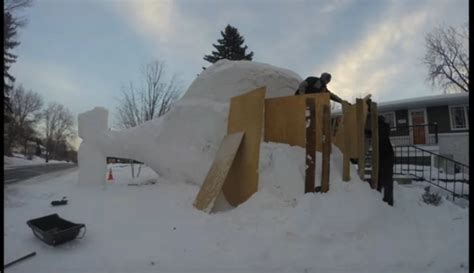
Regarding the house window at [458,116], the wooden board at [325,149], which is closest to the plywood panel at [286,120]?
the wooden board at [325,149]

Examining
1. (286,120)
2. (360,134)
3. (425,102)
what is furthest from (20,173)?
(425,102)

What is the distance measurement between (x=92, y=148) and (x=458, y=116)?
1779 cm

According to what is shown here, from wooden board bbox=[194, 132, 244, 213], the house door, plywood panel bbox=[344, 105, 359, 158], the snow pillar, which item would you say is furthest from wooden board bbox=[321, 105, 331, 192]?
the house door

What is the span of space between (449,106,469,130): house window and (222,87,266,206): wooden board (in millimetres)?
15300

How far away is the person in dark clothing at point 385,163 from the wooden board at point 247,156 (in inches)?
92.2

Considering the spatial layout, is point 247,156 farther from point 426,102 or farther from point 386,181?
point 426,102

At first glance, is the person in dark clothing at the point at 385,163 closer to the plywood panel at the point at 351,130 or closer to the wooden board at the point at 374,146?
the wooden board at the point at 374,146

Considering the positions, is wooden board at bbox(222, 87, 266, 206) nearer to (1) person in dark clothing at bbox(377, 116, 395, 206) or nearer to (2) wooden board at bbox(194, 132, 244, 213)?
(2) wooden board at bbox(194, 132, 244, 213)

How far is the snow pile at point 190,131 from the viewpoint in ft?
30.3

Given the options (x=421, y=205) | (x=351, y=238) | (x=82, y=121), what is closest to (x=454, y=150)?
(x=421, y=205)

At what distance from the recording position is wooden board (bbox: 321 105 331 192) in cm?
551

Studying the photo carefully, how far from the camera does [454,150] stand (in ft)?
56.3

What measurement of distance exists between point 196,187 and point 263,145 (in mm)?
3106

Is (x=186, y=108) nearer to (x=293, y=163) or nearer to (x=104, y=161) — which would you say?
(x=104, y=161)
